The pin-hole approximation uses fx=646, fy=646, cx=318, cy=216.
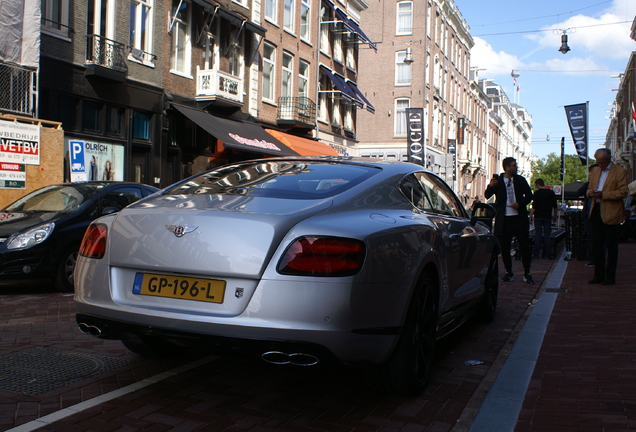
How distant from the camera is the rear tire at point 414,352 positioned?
3.65 meters

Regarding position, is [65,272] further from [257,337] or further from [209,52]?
[209,52]

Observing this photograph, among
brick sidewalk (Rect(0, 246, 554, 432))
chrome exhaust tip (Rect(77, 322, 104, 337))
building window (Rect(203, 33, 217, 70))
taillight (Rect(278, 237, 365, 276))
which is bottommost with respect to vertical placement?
brick sidewalk (Rect(0, 246, 554, 432))

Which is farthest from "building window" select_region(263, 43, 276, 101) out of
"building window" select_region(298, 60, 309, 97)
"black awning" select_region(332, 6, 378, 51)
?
"black awning" select_region(332, 6, 378, 51)

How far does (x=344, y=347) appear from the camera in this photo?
3170 mm

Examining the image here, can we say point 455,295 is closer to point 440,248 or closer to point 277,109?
point 440,248

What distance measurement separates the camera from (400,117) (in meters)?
44.2

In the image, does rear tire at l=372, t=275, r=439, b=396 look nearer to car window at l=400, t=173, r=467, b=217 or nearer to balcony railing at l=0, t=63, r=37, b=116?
car window at l=400, t=173, r=467, b=217

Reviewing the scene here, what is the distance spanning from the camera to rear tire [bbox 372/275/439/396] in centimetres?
365

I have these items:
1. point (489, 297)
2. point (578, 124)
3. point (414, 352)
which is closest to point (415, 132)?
point (578, 124)

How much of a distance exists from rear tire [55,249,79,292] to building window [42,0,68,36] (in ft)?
30.8

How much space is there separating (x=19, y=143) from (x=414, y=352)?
12052mm

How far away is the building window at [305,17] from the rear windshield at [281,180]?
25.2 m

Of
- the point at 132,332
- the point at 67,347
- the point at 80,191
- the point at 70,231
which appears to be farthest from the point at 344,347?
the point at 80,191

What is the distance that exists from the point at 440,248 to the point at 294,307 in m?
1.49
